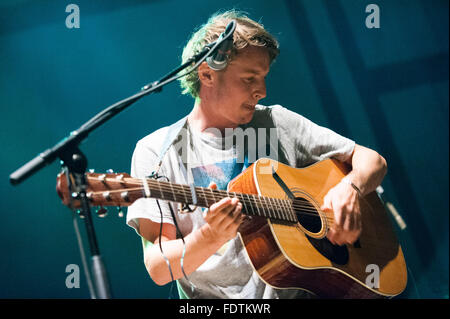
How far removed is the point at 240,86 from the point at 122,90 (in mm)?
707

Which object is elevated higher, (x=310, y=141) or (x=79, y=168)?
(x=79, y=168)

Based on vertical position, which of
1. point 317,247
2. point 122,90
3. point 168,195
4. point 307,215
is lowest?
point 317,247

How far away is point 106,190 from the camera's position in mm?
1366

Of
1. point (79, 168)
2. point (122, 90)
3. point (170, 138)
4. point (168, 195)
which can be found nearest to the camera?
point (79, 168)

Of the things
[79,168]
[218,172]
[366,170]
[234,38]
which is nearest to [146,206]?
[218,172]

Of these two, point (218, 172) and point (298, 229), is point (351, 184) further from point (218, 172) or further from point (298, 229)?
point (218, 172)

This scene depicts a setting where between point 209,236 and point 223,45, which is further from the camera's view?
point 209,236

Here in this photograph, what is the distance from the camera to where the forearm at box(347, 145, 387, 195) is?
6.89 feet

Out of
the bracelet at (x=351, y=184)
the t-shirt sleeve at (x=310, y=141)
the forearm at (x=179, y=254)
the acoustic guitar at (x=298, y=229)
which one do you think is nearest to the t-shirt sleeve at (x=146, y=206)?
the forearm at (x=179, y=254)

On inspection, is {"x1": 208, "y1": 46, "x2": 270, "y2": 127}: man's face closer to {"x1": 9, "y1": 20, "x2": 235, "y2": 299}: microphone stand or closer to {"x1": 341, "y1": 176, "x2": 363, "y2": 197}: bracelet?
{"x1": 341, "y1": 176, "x2": 363, "y2": 197}: bracelet

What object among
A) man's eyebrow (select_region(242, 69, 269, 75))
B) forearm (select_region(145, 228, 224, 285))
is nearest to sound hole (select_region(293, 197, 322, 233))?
forearm (select_region(145, 228, 224, 285))

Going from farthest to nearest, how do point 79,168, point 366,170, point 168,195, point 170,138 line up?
1. point 366,170
2. point 170,138
3. point 168,195
4. point 79,168

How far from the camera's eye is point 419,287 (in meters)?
2.58

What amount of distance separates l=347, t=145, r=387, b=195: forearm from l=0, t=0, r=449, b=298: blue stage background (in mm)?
359
